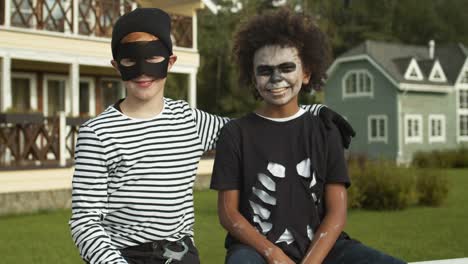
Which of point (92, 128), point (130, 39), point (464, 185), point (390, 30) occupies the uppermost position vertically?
point (390, 30)

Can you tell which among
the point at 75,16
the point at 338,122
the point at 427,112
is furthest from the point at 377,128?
the point at 338,122

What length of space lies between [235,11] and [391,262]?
161 ft

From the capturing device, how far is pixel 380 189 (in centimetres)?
1410

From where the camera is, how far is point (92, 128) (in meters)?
2.96

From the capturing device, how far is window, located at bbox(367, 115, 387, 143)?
3675cm

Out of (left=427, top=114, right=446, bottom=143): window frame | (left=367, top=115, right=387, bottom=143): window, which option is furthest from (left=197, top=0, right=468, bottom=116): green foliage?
(left=367, top=115, right=387, bottom=143): window

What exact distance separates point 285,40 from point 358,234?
299 inches

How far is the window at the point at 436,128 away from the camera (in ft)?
124

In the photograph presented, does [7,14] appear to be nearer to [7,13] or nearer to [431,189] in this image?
[7,13]

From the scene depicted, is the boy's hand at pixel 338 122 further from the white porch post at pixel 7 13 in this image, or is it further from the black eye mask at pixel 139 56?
the white porch post at pixel 7 13

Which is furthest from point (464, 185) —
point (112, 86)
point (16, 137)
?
point (16, 137)

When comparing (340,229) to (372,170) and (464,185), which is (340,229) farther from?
(464,185)

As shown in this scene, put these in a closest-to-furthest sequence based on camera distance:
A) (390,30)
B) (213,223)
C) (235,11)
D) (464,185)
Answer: (213,223)
(464,185)
(235,11)
(390,30)

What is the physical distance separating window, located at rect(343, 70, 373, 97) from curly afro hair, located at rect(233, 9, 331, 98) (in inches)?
1362
